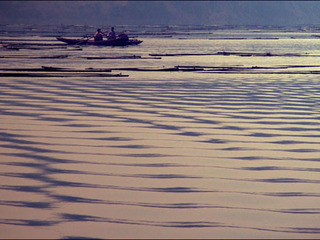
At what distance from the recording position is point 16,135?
20.9 ft

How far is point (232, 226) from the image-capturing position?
11.8 ft

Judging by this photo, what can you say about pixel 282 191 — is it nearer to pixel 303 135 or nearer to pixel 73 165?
pixel 73 165

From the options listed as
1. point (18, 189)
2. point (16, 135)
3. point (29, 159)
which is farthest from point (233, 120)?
point (18, 189)

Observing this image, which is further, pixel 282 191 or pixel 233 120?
pixel 233 120

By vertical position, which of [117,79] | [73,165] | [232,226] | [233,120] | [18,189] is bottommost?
[232,226]

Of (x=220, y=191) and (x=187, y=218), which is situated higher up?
(x=220, y=191)

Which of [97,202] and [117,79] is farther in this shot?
[117,79]

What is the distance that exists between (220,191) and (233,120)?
125 inches

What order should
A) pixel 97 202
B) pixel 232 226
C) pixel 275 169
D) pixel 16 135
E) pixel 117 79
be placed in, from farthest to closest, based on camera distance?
pixel 117 79
pixel 16 135
pixel 275 169
pixel 97 202
pixel 232 226

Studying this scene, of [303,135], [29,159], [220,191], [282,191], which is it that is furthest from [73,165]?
[303,135]

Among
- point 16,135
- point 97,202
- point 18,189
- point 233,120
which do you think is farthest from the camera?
point 233,120

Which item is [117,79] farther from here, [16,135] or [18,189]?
[18,189]

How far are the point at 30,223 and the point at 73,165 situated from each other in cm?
142

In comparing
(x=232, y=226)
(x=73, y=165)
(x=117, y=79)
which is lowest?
(x=232, y=226)
